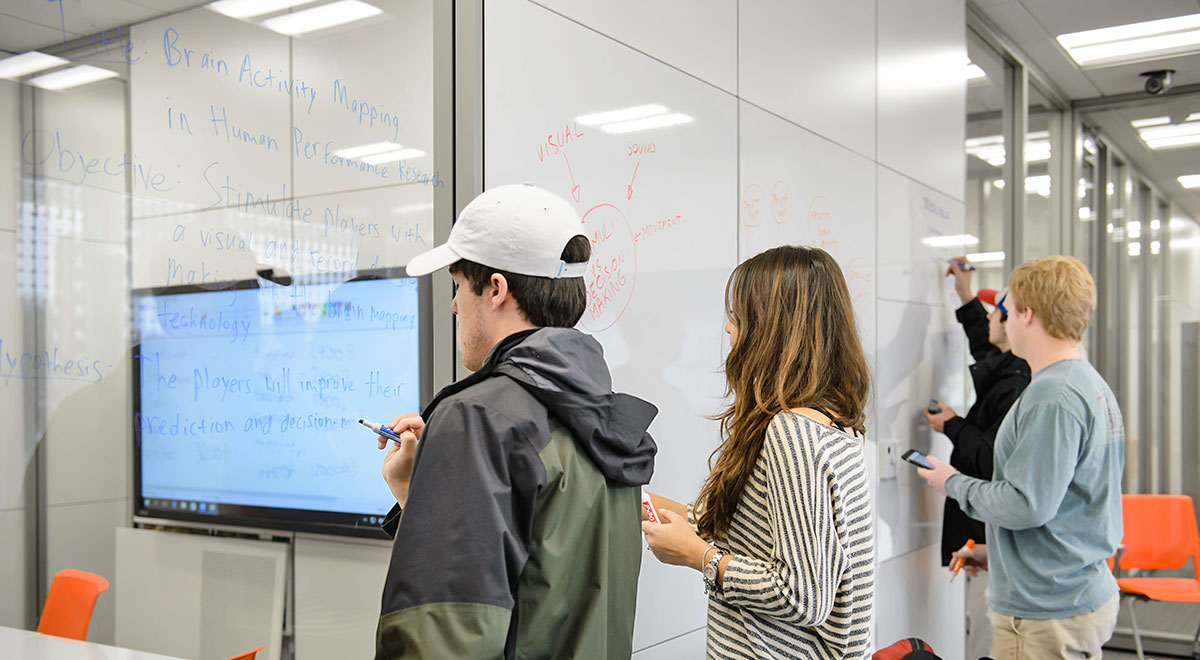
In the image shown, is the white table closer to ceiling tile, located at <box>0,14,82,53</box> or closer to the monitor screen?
the monitor screen

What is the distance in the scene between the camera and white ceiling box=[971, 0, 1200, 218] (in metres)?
4.42

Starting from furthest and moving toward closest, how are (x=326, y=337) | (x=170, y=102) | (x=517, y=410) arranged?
(x=326, y=337) → (x=170, y=102) → (x=517, y=410)

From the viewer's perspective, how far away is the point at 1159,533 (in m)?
4.54

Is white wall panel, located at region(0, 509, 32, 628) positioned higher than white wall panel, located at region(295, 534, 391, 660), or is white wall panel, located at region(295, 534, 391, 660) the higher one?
white wall panel, located at region(0, 509, 32, 628)

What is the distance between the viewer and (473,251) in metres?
1.36

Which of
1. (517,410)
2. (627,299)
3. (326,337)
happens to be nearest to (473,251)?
(517,410)

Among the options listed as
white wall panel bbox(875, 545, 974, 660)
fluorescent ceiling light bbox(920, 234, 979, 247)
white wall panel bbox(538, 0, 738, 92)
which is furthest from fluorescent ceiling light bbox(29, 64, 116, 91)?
fluorescent ceiling light bbox(920, 234, 979, 247)

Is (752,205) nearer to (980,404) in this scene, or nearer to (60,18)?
(980,404)

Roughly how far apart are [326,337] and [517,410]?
0.60 meters

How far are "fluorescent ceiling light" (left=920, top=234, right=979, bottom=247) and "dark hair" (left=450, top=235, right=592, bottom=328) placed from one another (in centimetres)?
267

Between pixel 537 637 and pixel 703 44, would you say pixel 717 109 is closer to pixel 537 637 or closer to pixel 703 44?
pixel 703 44

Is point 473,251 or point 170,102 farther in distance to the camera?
point 170,102

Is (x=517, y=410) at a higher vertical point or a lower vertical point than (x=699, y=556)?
higher

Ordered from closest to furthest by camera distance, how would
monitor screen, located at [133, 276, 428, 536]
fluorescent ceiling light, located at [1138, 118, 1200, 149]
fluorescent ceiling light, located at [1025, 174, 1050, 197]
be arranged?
monitor screen, located at [133, 276, 428, 536] < fluorescent ceiling light, located at [1025, 174, 1050, 197] < fluorescent ceiling light, located at [1138, 118, 1200, 149]
